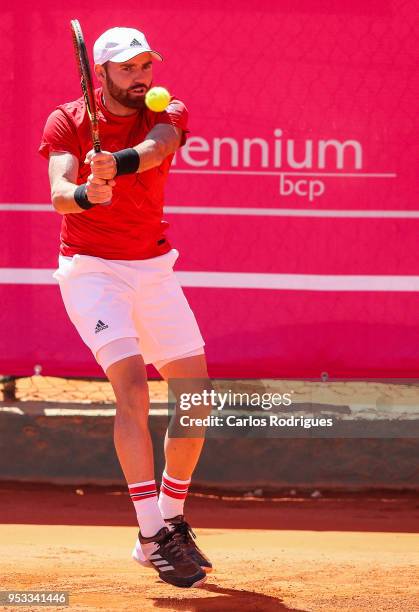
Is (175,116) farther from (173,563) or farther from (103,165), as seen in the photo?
(173,563)

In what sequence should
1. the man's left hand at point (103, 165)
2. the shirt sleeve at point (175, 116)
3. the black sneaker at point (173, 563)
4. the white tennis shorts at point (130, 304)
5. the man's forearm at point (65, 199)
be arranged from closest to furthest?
the man's left hand at point (103, 165)
the man's forearm at point (65, 199)
the black sneaker at point (173, 563)
the white tennis shorts at point (130, 304)
the shirt sleeve at point (175, 116)

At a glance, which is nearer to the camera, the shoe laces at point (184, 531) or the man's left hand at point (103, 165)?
the man's left hand at point (103, 165)

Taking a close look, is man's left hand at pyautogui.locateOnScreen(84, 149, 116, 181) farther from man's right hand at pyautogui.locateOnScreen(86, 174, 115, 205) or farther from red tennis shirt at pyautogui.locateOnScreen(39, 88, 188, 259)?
red tennis shirt at pyautogui.locateOnScreen(39, 88, 188, 259)

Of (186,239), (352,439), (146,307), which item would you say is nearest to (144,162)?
(146,307)

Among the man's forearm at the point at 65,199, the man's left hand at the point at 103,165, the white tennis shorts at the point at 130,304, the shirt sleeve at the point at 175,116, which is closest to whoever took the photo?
the man's left hand at the point at 103,165

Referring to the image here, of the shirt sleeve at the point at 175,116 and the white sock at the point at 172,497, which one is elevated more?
the shirt sleeve at the point at 175,116

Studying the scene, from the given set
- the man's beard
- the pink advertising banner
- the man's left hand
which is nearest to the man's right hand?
the man's left hand

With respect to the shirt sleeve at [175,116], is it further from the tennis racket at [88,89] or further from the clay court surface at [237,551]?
the clay court surface at [237,551]

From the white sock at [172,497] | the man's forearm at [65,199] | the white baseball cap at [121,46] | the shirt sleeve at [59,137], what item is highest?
the white baseball cap at [121,46]

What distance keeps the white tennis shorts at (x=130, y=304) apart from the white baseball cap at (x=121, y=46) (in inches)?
27.9

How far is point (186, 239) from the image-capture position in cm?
598

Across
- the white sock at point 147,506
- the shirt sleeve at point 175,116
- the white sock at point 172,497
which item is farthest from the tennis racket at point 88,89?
the white sock at point 172,497

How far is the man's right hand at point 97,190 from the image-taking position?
4172 millimetres

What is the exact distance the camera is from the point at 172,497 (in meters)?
4.75
